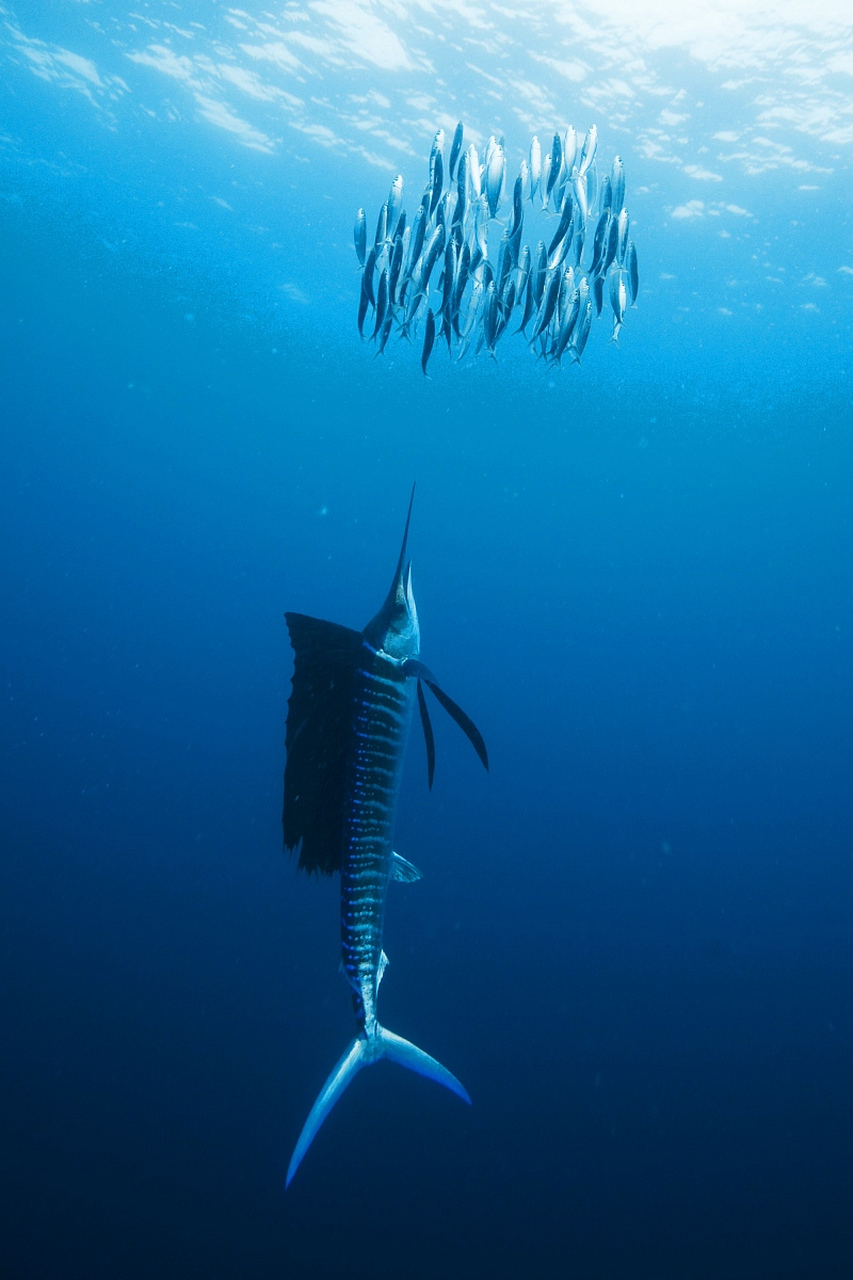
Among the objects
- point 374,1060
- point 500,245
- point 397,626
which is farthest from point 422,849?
point 397,626

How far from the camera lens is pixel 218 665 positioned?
1484 inches

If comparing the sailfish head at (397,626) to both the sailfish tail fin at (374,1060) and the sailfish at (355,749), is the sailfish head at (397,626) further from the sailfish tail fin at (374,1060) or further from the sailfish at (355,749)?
the sailfish tail fin at (374,1060)

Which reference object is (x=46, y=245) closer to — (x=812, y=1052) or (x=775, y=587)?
(x=812, y=1052)

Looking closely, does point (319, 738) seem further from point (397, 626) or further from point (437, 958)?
point (437, 958)

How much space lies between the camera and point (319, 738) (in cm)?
138

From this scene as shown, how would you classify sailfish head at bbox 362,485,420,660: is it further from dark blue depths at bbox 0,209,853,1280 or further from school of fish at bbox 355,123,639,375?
dark blue depths at bbox 0,209,853,1280

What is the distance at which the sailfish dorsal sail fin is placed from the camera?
1.36 metres

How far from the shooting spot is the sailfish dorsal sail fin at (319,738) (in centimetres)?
136

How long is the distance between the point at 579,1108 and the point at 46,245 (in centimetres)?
3518

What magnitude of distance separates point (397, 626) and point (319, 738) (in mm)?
291

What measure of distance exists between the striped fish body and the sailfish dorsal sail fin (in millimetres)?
61

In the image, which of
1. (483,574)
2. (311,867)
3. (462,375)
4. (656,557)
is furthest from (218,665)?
(656,557)

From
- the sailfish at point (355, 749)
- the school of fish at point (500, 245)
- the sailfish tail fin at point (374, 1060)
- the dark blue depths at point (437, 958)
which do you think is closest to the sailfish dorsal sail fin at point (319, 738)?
the sailfish at point (355, 749)

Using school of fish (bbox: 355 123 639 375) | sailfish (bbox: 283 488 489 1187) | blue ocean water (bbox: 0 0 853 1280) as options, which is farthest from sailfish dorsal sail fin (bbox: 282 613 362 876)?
blue ocean water (bbox: 0 0 853 1280)
